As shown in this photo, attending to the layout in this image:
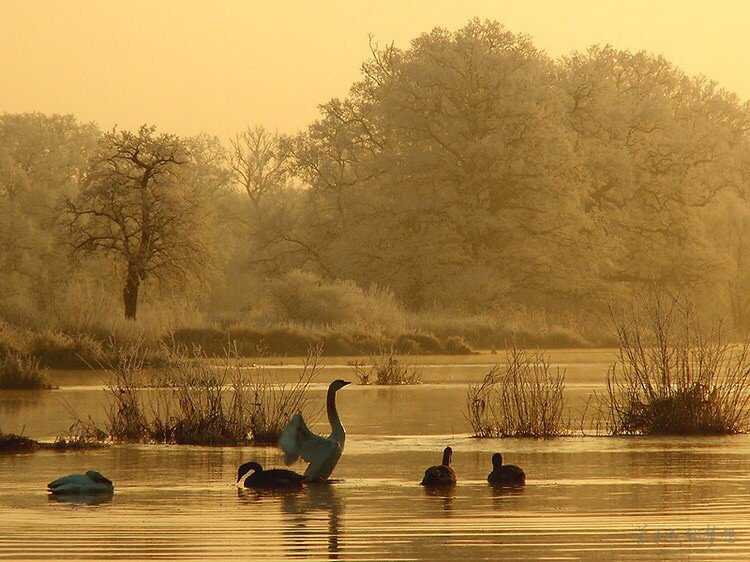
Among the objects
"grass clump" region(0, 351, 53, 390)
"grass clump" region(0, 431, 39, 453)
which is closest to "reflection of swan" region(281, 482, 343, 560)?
"grass clump" region(0, 431, 39, 453)

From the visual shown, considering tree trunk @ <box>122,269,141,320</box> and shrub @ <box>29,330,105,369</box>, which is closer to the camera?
shrub @ <box>29,330,105,369</box>

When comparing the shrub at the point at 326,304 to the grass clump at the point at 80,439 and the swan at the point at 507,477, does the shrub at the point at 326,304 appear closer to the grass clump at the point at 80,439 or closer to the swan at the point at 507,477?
the grass clump at the point at 80,439

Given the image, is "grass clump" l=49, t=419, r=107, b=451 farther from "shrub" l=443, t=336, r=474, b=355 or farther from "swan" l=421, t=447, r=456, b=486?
"shrub" l=443, t=336, r=474, b=355

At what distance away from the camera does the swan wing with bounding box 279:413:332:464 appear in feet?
65.4

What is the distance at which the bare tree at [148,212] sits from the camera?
2399 inches

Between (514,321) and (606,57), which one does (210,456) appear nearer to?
(514,321)

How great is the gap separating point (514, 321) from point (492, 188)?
640cm

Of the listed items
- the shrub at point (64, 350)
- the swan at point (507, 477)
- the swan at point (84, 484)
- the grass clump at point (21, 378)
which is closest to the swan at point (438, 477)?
the swan at point (507, 477)

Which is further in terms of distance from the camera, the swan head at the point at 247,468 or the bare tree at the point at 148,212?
the bare tree at the point at 148,212

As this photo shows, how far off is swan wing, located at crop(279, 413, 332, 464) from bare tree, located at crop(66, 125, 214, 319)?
40427mm

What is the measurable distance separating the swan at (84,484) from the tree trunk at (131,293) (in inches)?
1602

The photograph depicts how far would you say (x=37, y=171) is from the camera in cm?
9969

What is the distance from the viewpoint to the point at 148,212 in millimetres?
61094

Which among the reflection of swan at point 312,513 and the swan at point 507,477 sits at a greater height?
the swan at point 507,477
